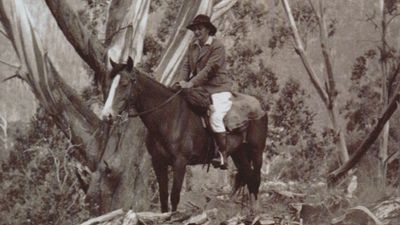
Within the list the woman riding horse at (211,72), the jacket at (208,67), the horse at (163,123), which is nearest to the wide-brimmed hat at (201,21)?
the woman riding horse at (211,72)

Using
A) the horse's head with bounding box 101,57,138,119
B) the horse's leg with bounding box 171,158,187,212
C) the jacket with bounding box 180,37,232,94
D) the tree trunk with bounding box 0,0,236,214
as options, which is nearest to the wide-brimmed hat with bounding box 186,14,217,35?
the jacket with bounding box 180,37,232,94

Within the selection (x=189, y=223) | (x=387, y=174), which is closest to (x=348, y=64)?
(x=387, y=174)

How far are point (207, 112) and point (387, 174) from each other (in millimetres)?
8719

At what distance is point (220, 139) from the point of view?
758cm

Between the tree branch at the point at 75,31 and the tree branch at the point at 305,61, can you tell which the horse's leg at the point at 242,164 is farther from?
→ the tree branch at the point at 305,61

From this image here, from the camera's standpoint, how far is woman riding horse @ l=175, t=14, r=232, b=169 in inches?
296

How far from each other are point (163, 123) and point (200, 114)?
17.8 inches

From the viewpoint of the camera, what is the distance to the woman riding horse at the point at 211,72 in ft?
24.6

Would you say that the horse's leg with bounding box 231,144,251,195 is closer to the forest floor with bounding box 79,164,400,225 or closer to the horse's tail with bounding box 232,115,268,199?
the horse's tail with bounding box 232,115,268,199

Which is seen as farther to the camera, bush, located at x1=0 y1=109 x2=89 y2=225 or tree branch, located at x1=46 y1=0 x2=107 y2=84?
bush, located at x1=0 y1=109 x2=89 y2=225

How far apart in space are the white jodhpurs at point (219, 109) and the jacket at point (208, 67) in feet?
0.20

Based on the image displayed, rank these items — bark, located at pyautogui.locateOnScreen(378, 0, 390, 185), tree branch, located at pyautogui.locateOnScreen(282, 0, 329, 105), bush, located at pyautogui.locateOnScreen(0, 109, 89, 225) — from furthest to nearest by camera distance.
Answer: bark, located at pyautogui.locateOnScreen(378, 0, 390, 185)
tree branch, located at pyautogui.locateOnScreen(282, 0, 329, 105)
bush, located at pyautogui.locateOnScreen(0, 109, 89, 225)

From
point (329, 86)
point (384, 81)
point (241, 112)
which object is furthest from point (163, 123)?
point (384, 81)

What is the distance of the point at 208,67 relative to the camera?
752 centimetres
